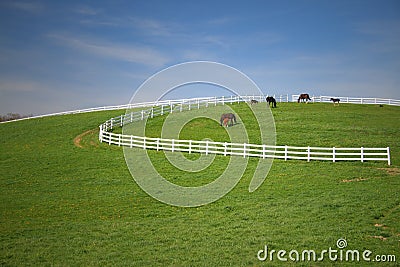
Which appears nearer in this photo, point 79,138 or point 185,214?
point 185,214

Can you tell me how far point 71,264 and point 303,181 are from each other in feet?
39.2

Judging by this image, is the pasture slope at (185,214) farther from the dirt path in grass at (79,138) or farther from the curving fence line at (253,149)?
the dirt path in grass at (79,138)

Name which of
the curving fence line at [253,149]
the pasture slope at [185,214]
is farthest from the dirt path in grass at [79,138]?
the pasture slope at [185,214]

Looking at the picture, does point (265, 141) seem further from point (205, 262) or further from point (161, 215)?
point (205, 262)

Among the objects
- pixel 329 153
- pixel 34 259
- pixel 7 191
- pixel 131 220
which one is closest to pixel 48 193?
Result: pixel 7 191

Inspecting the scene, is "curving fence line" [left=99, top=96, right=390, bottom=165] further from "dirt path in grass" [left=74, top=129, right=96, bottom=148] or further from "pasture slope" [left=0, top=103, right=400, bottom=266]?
"dirt path in grass" [left=74, top=129, right=96, bottom=148]

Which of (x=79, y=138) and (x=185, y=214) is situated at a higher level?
(x=79, y=138)

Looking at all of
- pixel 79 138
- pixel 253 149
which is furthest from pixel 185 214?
pixel 79 138

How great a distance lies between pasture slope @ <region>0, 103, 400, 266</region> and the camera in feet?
34.3

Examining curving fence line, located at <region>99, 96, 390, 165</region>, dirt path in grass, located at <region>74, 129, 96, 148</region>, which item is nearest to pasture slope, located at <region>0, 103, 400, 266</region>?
curving fence line, located at <region>99, 96, 390, 165</region>

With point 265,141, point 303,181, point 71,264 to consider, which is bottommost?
point 71,264

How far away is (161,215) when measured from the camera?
14.3 m

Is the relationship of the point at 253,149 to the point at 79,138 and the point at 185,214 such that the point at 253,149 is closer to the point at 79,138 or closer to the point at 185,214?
the point at 185,214

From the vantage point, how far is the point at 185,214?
14328 mm
